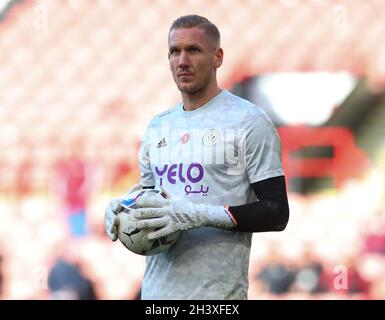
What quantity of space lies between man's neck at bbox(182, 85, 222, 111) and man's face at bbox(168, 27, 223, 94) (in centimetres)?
3

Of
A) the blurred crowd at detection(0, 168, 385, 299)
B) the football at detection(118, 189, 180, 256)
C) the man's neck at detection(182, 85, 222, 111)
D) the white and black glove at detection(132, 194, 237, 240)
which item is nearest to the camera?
the white and black glove at detection(132, 194, 237, 240)

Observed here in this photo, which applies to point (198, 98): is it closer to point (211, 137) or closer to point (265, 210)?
point (211, 137)

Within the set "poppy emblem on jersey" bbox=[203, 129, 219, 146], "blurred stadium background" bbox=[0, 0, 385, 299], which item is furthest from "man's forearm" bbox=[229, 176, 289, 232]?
"blurred stadium background" bbox=[0, 0, 385, 299]

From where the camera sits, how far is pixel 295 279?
5535 mm

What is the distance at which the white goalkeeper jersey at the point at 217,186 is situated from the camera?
218cm

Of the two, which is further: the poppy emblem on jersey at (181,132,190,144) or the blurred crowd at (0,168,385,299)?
the blurred crowd at (0,168,385,299)

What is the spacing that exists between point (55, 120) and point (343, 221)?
8.38 feet

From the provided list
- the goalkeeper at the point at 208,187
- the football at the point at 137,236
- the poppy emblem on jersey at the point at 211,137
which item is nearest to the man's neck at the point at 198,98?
the goalkeeper at the point at 208,187

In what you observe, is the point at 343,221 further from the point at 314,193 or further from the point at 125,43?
the point at 125,43

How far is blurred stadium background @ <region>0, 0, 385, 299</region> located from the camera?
5.67 m

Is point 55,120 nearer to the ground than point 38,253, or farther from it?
farther from it

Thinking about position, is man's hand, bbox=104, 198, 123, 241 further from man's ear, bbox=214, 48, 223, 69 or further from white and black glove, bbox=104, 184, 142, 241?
man's ear, bbox=214, 48, 223, 69
